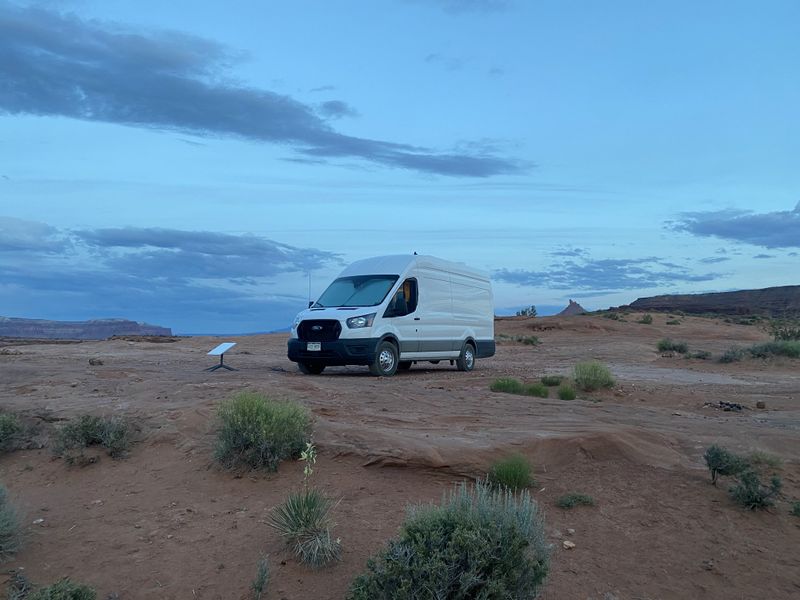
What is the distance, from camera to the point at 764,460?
24.8 feet

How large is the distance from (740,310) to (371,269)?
71363mm

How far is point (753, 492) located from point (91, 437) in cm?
739

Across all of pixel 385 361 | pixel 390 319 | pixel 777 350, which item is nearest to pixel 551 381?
pixel 385 361

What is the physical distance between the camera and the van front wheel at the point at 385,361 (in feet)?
50.4

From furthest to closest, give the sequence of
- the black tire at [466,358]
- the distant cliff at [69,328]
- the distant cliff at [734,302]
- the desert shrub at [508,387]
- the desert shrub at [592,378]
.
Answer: the distant cliff at [734,302] → the distant cliff at [69,328] → the black tire at [466,358] → the desert shrub at [592,378] → the desert shrub at [508,387]

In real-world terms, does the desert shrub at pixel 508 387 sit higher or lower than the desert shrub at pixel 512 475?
higher

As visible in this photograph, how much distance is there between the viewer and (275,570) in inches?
222

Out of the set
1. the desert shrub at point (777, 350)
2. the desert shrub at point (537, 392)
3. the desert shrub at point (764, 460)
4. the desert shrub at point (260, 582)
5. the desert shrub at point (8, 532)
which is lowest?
the desert shrub at point (260, 582)

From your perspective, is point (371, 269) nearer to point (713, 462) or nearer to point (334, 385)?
point (334, 385)

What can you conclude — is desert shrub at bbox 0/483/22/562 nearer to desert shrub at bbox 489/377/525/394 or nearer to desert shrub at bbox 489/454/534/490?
desert shrub at bbox 489/454/534/490

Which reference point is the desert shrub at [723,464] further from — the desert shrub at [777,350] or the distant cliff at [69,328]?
the distant cliff at [69,328]

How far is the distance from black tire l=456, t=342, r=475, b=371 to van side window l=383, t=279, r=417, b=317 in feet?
9.10

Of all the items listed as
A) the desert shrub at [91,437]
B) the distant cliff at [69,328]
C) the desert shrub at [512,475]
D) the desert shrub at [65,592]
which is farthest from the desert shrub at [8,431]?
the distant cliff at [69,328]

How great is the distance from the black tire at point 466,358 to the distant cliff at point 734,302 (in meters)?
63.9
